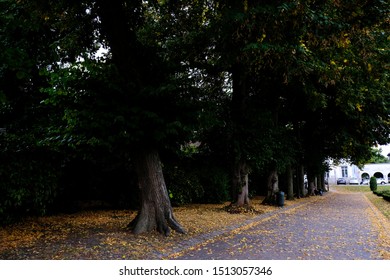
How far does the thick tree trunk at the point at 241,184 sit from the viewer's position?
15.9 m

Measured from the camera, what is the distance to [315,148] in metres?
28.2

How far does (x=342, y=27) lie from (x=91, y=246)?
781 centimetres

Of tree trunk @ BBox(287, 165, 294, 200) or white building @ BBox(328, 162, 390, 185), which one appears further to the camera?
white building @ BBox(328, 162, 390, 185)

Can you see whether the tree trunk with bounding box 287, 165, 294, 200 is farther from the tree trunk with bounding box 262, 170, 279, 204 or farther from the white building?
the white building

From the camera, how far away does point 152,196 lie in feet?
30.8

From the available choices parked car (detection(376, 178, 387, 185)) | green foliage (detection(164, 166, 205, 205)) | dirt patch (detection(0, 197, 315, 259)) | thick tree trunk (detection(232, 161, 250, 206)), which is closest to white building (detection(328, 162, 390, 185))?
parked car (detection(376, 178, 387, 185))

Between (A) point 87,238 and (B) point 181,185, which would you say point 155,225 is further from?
(B) point 181,185

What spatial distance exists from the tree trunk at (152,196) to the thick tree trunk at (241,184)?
22.5 feet

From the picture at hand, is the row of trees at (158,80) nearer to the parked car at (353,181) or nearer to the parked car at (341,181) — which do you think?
the parked car at (353,181)

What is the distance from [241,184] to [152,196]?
7.37 metres

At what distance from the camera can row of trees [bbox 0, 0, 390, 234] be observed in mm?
8414

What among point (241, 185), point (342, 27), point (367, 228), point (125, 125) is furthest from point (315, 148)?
point (125, 125)

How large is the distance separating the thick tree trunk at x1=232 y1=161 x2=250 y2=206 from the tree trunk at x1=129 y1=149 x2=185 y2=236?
686cm

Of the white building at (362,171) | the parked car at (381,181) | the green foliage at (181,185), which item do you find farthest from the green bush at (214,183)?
the white building at (362,171)
